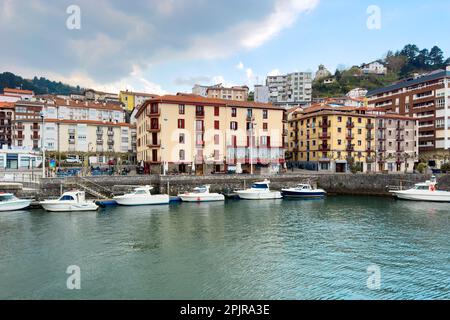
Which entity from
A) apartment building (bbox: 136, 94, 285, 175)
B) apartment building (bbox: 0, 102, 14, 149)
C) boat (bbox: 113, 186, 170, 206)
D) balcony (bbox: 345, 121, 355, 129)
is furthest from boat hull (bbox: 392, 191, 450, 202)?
apartment building (bbox: 0, 102, 14, 149)

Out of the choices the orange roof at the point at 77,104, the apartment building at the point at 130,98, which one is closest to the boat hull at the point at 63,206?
the orange roof at the point at 77,104

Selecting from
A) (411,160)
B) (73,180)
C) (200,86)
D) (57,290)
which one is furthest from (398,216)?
(200,86)

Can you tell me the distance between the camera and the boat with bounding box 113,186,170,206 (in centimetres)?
4400

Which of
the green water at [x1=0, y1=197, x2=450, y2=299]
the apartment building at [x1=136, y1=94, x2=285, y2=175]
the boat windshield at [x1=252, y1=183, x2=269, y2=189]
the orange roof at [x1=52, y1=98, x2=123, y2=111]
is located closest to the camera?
the green water at [x1=0, y1=197, x2=450, y2=299]

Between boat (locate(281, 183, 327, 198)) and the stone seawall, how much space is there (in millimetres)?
3742

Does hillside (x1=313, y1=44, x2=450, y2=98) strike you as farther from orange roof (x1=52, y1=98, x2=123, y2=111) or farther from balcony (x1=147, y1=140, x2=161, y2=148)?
balcony (x1=147, y1=140, x2=161, y2=148)

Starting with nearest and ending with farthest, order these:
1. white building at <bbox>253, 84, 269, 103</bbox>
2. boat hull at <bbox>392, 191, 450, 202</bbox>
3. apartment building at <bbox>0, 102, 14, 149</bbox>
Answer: boat hull at <bbox>392, 191, 450, 202</bbox> < apartment building at <bbox>0, 102, 14, 149</bbox> < white building at <bbox>253, 84, 269, 103</bbox>

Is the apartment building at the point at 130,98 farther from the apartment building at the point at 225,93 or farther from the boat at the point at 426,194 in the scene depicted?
the boat at the point at 426,194

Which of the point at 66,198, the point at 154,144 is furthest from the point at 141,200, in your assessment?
the point at 154,144

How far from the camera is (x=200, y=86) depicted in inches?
6713

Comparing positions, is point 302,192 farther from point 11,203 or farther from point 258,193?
point 11,203

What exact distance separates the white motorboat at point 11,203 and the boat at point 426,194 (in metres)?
56.4

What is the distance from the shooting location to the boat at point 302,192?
5522 cm
